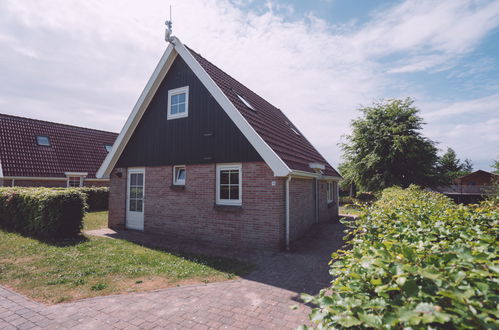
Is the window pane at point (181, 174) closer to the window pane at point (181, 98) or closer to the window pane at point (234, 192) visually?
the window pane at point (234, 192)

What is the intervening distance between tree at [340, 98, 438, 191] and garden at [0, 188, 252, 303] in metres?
16.2

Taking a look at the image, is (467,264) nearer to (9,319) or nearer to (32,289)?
(9,319)

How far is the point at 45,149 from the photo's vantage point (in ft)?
65.7

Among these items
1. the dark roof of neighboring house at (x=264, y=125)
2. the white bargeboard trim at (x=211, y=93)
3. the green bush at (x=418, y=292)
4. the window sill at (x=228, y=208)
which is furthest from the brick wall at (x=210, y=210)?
the green bush at (x=418, y=292)

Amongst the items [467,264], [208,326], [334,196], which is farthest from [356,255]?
[334,196]

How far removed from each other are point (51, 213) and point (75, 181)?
40.7ft

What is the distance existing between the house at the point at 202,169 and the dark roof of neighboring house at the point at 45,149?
35.9 ft

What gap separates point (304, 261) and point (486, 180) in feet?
168

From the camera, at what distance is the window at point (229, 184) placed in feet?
29.0

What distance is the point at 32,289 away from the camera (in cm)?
531

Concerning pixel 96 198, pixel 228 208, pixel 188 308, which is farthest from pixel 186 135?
pixel 96 198

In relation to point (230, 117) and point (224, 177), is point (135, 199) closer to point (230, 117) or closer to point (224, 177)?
point (224, 177)

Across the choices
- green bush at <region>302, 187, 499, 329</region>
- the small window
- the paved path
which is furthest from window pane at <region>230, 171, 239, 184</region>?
the small window

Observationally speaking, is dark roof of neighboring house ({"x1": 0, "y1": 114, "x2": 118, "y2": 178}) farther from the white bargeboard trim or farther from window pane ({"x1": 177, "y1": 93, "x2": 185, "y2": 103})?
window pane ({"x1": 177, "y1": 93, "x2": 185, "y2": 103})
